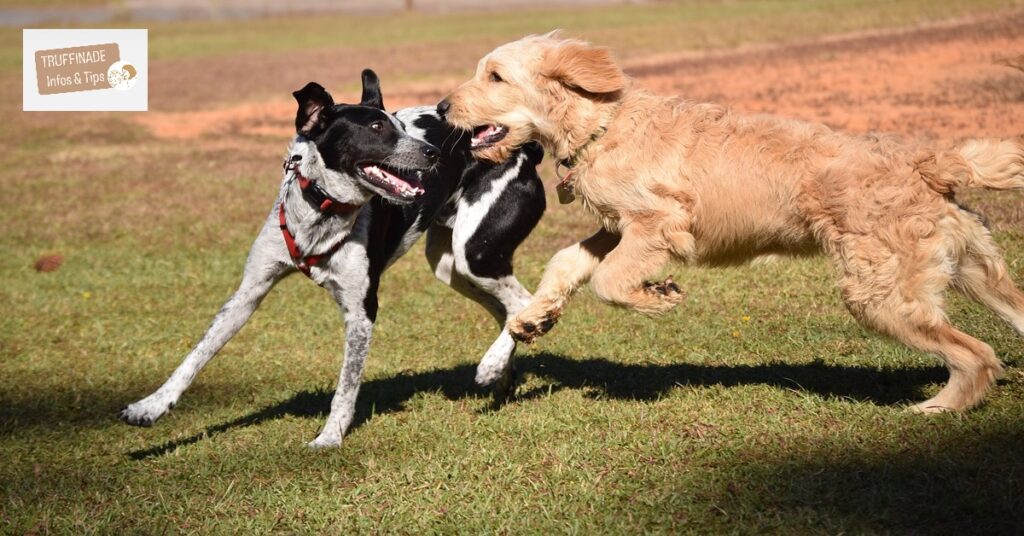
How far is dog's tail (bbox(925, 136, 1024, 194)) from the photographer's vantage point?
559 cm

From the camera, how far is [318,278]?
21.2ft

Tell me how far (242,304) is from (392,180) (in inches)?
44.1

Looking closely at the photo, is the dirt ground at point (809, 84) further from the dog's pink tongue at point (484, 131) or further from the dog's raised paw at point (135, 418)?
the dog's raised paw at point (135, 418)

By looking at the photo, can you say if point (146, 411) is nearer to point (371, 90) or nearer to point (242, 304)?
point (242, 304)

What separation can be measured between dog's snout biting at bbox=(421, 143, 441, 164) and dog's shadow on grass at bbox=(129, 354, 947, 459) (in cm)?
160

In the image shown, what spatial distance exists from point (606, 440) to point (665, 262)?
104cm

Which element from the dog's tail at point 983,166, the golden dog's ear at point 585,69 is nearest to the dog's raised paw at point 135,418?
the golden dog's ear at point 585,69

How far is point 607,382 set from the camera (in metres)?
7.18

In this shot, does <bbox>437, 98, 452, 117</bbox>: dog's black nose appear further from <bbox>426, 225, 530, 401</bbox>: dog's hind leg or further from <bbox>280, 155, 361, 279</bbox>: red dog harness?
<bbox>426, 225, 530, 401</bbox>: dog's hind leg

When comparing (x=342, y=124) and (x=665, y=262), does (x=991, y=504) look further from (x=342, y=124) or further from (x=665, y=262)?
(x=342, y=124)

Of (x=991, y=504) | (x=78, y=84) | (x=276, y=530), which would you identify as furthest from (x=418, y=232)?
(x=78, y=84)

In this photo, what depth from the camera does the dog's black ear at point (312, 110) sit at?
629 cm

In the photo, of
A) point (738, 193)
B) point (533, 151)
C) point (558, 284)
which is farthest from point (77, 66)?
point (738, 193)

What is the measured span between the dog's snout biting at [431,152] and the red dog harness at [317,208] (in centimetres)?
Answer: 51
